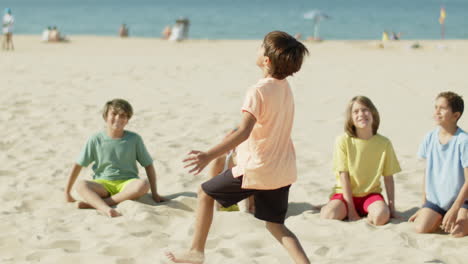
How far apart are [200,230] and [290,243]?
1.69 feet

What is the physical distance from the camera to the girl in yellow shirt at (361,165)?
480cm

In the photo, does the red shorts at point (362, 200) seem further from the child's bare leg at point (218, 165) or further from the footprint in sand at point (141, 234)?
the footprint in sand at point (141, 234)

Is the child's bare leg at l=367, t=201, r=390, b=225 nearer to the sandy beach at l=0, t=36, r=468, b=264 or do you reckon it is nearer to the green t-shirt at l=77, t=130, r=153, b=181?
the sandy beach at l=0, t=36, r=468, b=264

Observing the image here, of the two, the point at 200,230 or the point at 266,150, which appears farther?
the point at 200,230

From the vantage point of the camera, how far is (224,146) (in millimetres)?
3041

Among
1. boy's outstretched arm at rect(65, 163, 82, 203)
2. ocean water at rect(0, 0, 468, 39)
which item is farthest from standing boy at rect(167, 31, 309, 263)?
ocean water at rect(0, 0, 468, 39)

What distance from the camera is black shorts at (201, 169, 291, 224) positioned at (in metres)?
3.36

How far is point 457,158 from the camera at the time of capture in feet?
14.5

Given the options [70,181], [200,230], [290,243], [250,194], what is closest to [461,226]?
[290,243]

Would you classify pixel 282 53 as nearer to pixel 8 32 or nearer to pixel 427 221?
pixel 427 221

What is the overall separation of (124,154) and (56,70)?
28.8 feet

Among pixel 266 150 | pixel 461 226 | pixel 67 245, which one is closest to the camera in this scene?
pixel 266 150

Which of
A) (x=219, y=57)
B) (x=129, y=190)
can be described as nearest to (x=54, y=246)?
(x=129, y=190)

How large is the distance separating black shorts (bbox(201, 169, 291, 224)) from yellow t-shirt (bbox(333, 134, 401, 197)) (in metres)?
1.57
